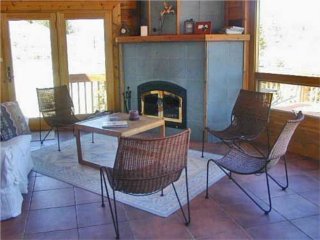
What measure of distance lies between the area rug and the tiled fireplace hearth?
0.66 metres

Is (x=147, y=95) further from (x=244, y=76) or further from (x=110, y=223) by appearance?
(x=110, y=223)

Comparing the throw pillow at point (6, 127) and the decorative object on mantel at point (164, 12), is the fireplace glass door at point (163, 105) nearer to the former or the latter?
the decorative object on mantel at point (164, 12)

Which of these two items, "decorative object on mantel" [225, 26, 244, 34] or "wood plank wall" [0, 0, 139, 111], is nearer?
"decorative object on mantel" [225, 26, 244, 34]

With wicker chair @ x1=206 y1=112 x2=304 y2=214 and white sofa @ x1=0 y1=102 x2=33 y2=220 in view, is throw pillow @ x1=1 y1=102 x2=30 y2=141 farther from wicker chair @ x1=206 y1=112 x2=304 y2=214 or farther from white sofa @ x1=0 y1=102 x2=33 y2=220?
wicker chair @ x1=206 y1=112 x2=304 y2=214

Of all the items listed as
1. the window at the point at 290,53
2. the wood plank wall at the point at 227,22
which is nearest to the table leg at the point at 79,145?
the wood plank wall at the point at 227,22

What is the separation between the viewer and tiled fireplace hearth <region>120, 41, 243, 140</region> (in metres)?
4.74

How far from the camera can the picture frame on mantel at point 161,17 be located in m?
4.96

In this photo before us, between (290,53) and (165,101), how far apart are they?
5.94ft

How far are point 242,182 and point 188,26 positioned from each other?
92.2 inches

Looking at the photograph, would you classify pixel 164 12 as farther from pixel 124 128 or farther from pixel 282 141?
pixel 282 141

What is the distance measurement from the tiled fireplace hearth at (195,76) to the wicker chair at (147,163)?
2230 mm

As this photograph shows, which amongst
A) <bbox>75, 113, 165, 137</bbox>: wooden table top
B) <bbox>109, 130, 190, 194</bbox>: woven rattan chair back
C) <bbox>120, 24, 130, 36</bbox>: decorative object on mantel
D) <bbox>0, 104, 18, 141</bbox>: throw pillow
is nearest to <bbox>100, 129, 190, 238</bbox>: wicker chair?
<bbox>109, 130, 190, 194</bbox>: woven rattan chair back

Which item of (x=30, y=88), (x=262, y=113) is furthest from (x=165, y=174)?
(x=30, y=88)

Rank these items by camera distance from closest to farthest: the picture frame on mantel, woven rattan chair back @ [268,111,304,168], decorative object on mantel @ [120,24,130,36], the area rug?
woven rattan chair back @ [268,111,304,168]
the area rug
the picture frame on mantel
decorative object on mantel @ [120,24,130,36]
